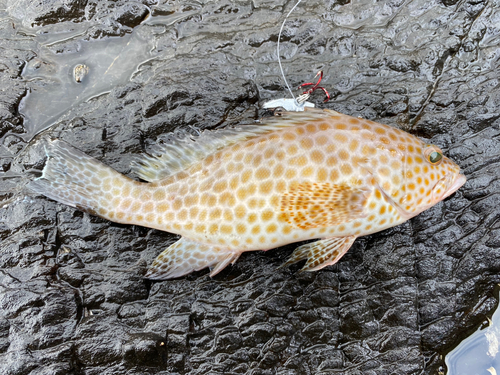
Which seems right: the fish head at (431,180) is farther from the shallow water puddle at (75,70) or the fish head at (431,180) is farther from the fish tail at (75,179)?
the shallow water puddle at (75,70)

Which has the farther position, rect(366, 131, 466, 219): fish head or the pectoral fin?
rect(366, 131, 466, 219): fish head

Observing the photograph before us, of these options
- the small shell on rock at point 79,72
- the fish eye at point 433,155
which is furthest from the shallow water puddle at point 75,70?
the fish eye at point 433,155

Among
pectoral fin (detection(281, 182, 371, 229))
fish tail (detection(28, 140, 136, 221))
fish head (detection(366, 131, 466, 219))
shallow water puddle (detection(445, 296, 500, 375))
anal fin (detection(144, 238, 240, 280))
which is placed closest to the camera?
pectoral fin (detection(281, 182, 371, 229))

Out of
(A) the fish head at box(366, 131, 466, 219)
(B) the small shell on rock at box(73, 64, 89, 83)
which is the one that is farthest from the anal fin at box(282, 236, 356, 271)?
(B) the small shell on rock at box(73, 64, 89, 83)

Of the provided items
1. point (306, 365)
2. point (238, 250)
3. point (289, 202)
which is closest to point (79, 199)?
point (238, 250)

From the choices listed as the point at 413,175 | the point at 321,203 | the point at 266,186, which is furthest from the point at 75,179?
the point at 413,175

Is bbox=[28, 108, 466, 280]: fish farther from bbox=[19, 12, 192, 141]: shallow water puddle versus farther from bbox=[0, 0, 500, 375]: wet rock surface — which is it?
bbox=[19, 12, 192, 141]: shallow water puddle

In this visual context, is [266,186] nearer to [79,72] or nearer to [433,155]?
[433,155]
